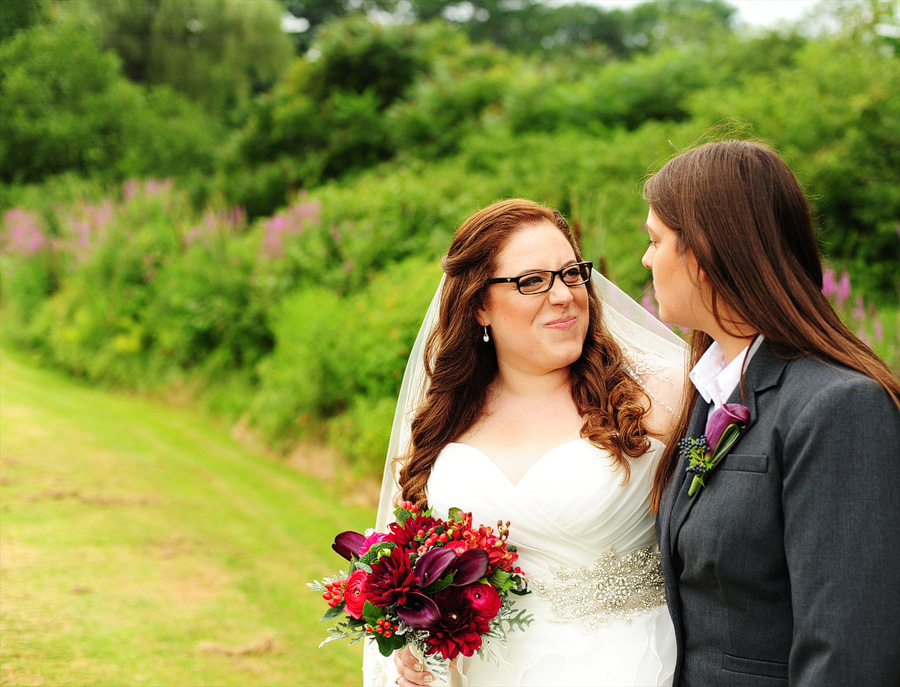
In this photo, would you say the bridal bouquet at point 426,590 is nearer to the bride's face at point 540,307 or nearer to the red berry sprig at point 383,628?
the red berry sprig at point 383,628

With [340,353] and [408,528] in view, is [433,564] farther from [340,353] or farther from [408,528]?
[340,353]

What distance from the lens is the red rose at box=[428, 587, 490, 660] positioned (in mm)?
2143

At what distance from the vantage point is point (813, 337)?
5.72ft

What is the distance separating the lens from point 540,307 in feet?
9.13

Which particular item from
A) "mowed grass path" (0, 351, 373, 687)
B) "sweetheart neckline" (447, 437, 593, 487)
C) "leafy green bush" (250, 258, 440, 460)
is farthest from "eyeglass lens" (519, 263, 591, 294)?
"leafy green bush" (250, 258, 440, 460)

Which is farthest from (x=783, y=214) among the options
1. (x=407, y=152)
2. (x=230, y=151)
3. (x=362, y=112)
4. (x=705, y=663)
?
(x=230, y=151)

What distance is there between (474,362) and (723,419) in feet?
4.39

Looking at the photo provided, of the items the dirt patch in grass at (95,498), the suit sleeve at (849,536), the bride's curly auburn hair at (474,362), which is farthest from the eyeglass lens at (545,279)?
the dirt patch in grass at (95,498)

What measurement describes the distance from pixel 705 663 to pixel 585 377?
1.17 meters

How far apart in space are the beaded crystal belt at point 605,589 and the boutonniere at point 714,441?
76 centimetres

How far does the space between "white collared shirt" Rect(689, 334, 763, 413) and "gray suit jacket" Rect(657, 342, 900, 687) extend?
0.11ft

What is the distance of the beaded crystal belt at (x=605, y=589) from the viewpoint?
100 inches

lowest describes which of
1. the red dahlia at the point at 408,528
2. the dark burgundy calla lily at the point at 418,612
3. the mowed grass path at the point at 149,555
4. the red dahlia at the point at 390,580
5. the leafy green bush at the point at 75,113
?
the mowed grass path at the point at 149,555

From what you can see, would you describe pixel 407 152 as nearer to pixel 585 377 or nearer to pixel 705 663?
pixel 585 377
